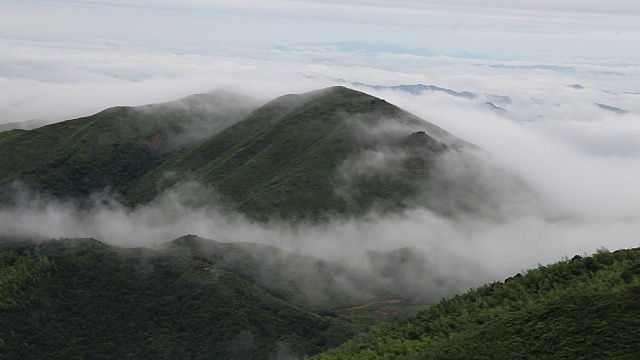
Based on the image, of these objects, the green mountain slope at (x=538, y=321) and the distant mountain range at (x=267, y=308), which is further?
the distant mountain range at (x=267, y=308)

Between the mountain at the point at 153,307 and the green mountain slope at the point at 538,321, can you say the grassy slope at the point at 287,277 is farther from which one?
the green mountain slope at the point at 538,321

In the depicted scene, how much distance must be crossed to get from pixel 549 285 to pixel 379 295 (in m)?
101

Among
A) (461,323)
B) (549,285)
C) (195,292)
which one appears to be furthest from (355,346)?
(195,292)

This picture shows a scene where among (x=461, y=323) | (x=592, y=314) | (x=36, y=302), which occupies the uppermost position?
(x=592, y=314)

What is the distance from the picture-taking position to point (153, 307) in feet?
513

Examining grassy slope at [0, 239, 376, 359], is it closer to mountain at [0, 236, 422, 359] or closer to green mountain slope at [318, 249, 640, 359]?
mountain at [0, 236, 422, 359]

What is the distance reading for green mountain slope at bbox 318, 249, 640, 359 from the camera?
6619 cm

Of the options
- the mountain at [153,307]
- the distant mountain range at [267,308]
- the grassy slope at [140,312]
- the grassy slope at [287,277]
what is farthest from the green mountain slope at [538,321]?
the grassy slope at [287,277]

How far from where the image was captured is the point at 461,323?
3546 inches

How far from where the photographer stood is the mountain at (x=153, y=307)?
14388cm

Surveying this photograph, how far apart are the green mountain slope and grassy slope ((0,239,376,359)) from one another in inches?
1937

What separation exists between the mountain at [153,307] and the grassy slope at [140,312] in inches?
9.5

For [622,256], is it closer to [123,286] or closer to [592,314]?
[592,314]

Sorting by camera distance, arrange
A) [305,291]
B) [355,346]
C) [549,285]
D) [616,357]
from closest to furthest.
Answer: [616,357] < [549,285] < [355,346] < [305,291]
